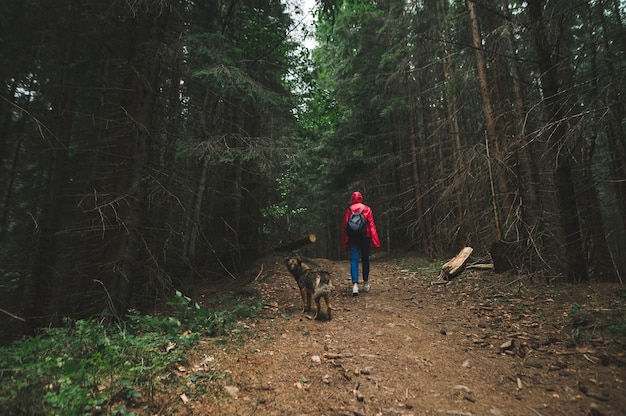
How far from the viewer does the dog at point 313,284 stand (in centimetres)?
524

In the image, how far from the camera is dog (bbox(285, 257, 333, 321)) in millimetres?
5238

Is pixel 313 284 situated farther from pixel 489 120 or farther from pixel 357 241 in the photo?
pixel 489 120

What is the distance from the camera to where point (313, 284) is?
5422 millimetres

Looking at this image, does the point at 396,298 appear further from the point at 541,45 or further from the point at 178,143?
the point at 178,143

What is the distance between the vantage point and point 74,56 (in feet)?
26.7

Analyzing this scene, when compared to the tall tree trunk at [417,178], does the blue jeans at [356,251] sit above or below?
below

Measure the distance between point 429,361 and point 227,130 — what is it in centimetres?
770

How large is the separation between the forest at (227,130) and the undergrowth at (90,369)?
0.60 metres

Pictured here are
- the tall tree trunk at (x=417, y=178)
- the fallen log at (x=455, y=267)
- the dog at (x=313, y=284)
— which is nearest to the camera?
the dog at (x=313, y=284)

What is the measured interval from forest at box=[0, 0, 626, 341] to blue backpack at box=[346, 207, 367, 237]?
1606 mm

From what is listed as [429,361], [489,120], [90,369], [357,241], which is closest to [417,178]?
[489,120]

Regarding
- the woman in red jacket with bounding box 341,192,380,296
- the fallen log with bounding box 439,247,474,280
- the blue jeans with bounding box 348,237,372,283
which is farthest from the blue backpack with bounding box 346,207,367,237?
the fallen log with bounding box 439,247,474,280

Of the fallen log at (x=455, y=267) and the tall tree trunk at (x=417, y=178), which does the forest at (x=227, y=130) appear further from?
the fallen log at (x=455, y=267)

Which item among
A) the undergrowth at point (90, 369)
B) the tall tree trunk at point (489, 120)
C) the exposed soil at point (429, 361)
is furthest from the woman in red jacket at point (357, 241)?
the undergrowth at point (90, 369)
